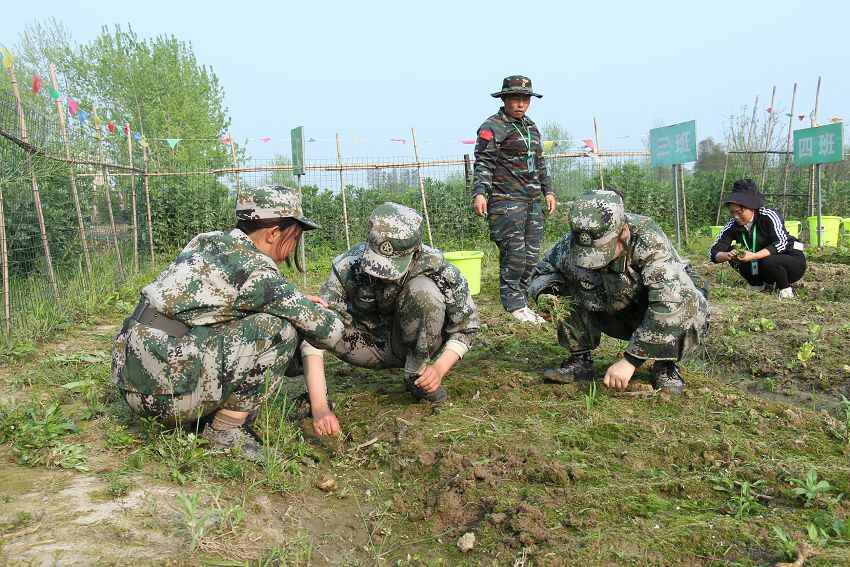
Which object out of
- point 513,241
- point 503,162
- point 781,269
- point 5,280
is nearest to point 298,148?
point 503,162

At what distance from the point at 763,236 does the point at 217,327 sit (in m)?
5.13

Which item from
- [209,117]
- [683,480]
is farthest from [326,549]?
[209,117]

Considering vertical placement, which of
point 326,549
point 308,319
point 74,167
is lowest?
point 326,549

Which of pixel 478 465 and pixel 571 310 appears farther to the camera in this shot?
pixel 571 310

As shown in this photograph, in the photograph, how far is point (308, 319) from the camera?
2.45 m

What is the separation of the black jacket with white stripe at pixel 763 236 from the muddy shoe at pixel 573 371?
9.61 ft

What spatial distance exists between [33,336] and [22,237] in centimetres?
102

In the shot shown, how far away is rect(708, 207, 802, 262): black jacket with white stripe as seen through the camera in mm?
5629

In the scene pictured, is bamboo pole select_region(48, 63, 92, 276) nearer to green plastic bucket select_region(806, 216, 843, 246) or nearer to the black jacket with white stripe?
the black jacket with white stripe

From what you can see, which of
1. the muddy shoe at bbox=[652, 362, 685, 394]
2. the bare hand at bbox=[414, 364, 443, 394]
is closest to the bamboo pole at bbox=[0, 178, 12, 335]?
the bare hand at bbox=[414, 364, 443, 394]

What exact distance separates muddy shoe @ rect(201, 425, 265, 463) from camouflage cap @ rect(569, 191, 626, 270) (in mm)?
1610

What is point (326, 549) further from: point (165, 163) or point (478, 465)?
point (165, 163)

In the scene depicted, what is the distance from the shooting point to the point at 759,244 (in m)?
5.78

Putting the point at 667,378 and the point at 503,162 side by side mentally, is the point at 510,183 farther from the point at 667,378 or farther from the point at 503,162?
the point at 667,378
